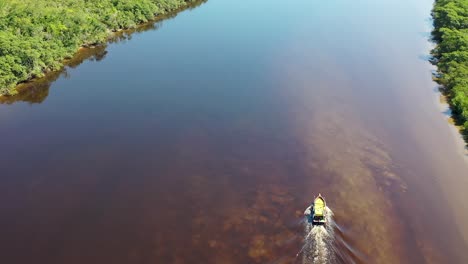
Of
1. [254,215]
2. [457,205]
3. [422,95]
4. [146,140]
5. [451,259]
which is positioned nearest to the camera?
[451,259]

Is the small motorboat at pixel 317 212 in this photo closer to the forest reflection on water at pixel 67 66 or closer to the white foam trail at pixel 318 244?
the white foam trail at pixel 318 244

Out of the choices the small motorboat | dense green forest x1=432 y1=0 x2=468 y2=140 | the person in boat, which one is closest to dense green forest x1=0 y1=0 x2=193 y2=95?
the person in boat

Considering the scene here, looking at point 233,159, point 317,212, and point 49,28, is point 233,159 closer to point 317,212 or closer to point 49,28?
point 317,212

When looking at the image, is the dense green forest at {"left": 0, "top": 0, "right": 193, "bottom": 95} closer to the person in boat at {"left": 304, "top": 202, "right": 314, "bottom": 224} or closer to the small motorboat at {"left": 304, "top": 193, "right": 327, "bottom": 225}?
the person in boat at {"left": 304, "top": 202, "right": 314, "bottom": 224}

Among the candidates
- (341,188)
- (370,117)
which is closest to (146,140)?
(341,188)

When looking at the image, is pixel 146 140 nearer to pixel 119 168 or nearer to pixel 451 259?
pixel 119 168
